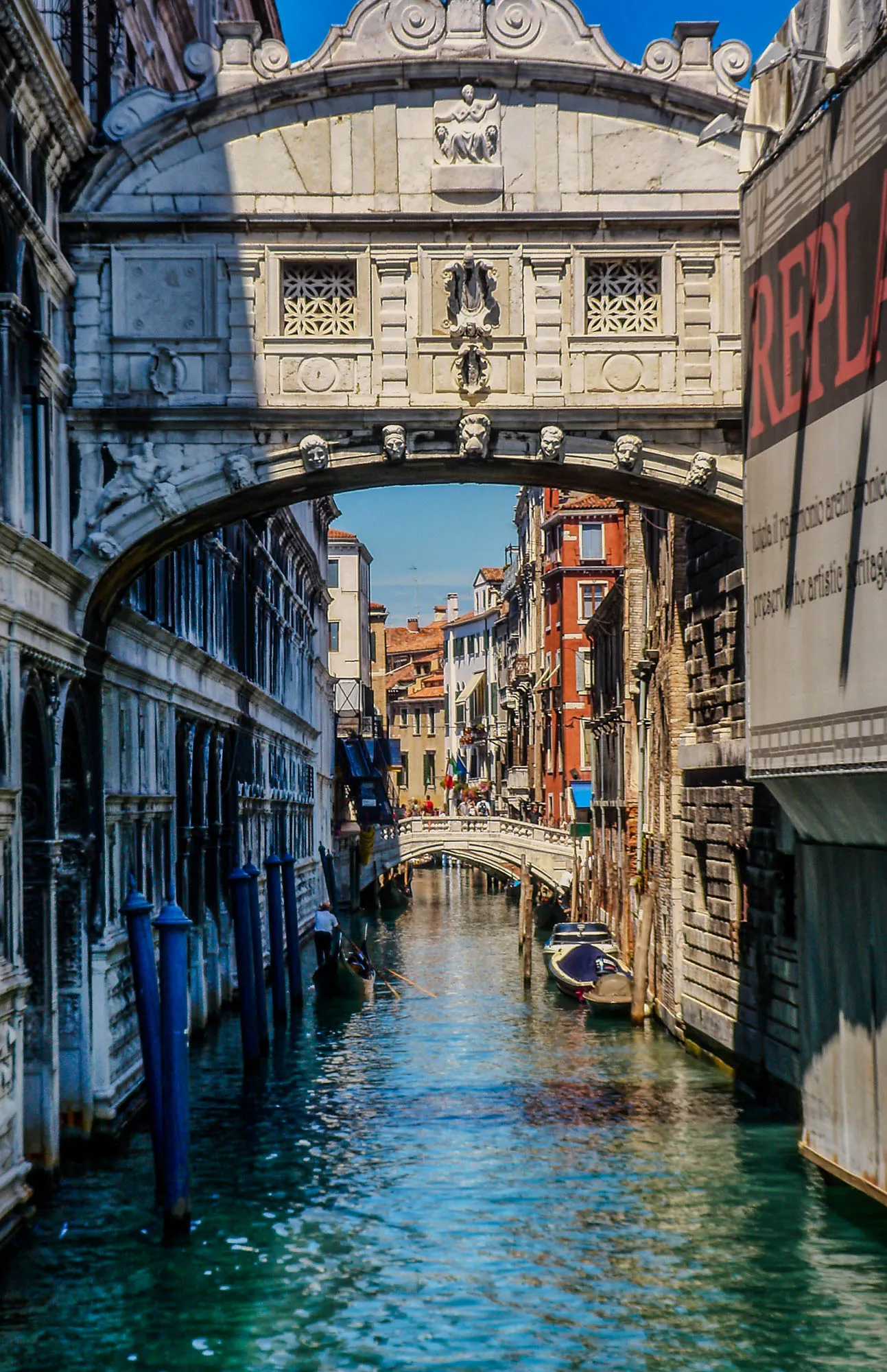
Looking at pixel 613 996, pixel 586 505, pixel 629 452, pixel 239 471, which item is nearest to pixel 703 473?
pixel 629 452

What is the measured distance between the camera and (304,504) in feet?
136

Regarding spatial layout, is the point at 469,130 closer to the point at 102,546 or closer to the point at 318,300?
the point at 318,300

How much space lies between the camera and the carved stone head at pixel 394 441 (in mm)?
15453

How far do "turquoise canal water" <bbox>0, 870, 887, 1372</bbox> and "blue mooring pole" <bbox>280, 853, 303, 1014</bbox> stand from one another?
6356mm

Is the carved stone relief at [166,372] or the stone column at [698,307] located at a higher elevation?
the stone column at [698,307]

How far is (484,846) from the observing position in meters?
50.6

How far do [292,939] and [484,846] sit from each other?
76.7ft

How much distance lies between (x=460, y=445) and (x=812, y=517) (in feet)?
12.5

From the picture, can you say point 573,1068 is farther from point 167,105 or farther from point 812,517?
point 167,105

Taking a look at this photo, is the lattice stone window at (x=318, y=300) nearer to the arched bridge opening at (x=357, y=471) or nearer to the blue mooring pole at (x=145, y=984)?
the arched bridge opening at (x=357, y=471)

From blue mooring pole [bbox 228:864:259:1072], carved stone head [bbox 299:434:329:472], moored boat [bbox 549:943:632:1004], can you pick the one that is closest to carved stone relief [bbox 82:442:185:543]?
carved stone head [bbox 299:434:329:472]

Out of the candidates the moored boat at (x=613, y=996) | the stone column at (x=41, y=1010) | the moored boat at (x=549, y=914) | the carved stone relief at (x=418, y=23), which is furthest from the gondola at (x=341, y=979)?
the carved stone relief at (x=418, y=23)

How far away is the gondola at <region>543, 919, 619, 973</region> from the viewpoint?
96.0 feet

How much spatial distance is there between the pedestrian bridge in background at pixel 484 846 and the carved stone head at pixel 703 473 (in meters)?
26.9
